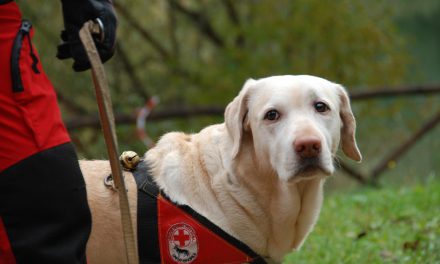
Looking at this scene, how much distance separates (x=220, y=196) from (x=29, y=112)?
4.19 ft

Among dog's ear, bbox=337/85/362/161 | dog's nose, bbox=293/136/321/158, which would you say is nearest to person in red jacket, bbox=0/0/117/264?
dog's nose, bbox=293/136/321/158

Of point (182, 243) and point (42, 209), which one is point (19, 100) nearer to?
point (42, 209)

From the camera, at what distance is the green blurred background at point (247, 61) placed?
11.4 meters

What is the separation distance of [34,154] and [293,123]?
53.1 inches

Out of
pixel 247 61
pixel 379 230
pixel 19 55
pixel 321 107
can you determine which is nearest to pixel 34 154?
pixel 19 55

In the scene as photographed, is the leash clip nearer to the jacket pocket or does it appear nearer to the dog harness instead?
the jacket pocket

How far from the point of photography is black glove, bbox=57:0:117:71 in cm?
220

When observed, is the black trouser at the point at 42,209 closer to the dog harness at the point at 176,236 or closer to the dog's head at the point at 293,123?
the dog harness at the point at 176,236

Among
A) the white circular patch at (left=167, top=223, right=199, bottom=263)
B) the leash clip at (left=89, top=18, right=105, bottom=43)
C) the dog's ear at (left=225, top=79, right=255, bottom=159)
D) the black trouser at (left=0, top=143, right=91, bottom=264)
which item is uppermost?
the leash clip at (left=89, top=18, right=105, bottom=43)

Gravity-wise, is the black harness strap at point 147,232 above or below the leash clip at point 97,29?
→ below

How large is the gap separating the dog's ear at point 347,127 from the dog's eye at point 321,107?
222 mm

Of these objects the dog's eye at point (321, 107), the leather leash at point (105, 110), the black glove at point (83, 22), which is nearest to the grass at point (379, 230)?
the dog's eye at point (321, 107)

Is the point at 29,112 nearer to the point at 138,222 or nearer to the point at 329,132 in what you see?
the point at 138,222

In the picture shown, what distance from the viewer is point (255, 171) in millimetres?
3213
